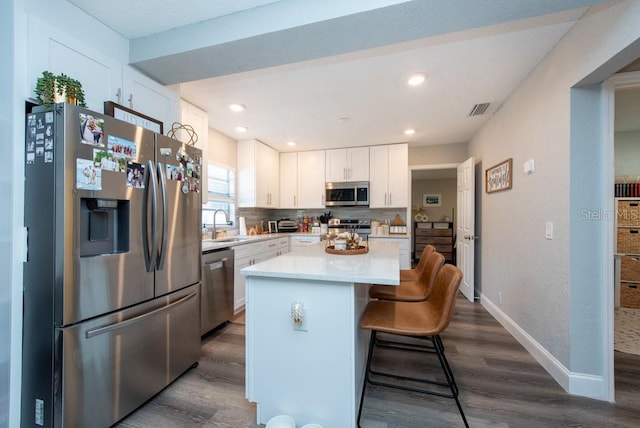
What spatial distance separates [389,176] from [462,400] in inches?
128

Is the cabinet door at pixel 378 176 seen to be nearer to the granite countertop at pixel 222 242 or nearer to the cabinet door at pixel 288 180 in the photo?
the cabinet door at pixel 288 180

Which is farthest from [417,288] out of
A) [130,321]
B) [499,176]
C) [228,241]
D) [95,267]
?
[228,241]

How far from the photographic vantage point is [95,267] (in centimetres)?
135

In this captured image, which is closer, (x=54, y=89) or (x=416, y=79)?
(x=54, y=89)

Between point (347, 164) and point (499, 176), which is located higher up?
point (347, 164)

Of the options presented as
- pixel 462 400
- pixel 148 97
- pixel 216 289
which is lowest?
pixel 462 400

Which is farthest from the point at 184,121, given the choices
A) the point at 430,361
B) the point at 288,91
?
the point at 430,361

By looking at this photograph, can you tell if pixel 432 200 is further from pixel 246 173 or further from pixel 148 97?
pixel 148 97

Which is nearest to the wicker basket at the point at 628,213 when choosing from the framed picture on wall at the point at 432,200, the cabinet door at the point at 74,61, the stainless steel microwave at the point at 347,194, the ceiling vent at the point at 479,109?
the ceiling vent at the point at 479,109

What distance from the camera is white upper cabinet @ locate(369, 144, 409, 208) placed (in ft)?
14.3

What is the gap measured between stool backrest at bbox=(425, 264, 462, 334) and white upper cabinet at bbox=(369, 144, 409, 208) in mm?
2714

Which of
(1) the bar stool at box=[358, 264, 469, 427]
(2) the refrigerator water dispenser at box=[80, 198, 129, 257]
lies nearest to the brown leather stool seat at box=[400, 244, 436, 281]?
(1) the bar stool at box=[358, 264, 469, 427]

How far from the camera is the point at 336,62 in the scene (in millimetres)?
2102

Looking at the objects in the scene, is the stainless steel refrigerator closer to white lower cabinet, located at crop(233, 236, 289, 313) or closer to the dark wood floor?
the dark wood floor
